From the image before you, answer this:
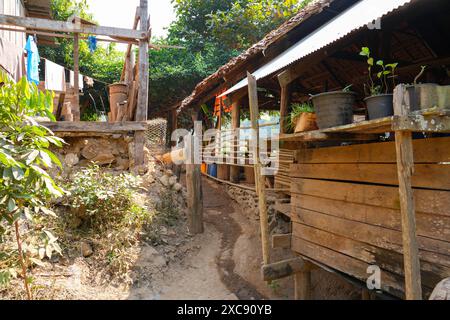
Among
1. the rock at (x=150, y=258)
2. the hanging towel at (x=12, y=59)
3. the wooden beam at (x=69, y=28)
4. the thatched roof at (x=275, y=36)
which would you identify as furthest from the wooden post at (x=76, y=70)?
the rock at (x=150, y=258)

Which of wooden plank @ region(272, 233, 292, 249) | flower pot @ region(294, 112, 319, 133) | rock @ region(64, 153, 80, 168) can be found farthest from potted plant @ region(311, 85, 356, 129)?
rock @ region(64, 153, 80, 168)

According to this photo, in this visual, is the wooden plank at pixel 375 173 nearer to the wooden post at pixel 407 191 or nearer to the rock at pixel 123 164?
the wooden post at pixel 407 191

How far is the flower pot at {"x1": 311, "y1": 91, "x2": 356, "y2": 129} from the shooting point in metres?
3.19

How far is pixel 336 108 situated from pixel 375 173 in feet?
2.64

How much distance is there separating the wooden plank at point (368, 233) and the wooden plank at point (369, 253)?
49 mm

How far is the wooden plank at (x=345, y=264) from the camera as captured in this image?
314 centimetres

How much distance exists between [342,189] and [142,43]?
5.09 meters

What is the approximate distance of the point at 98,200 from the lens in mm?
5406

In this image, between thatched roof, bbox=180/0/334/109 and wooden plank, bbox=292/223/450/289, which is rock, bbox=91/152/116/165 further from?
wooden plank, bbox=292/223/450/289

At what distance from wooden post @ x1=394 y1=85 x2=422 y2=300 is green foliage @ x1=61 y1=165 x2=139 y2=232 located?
4.41m

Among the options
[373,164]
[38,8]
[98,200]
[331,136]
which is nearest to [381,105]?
[331,136]

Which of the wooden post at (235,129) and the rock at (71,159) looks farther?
the wooden post at (235,129)

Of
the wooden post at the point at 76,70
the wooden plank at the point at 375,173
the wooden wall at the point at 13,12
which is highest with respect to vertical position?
the wooden wall at the point at 13,12
